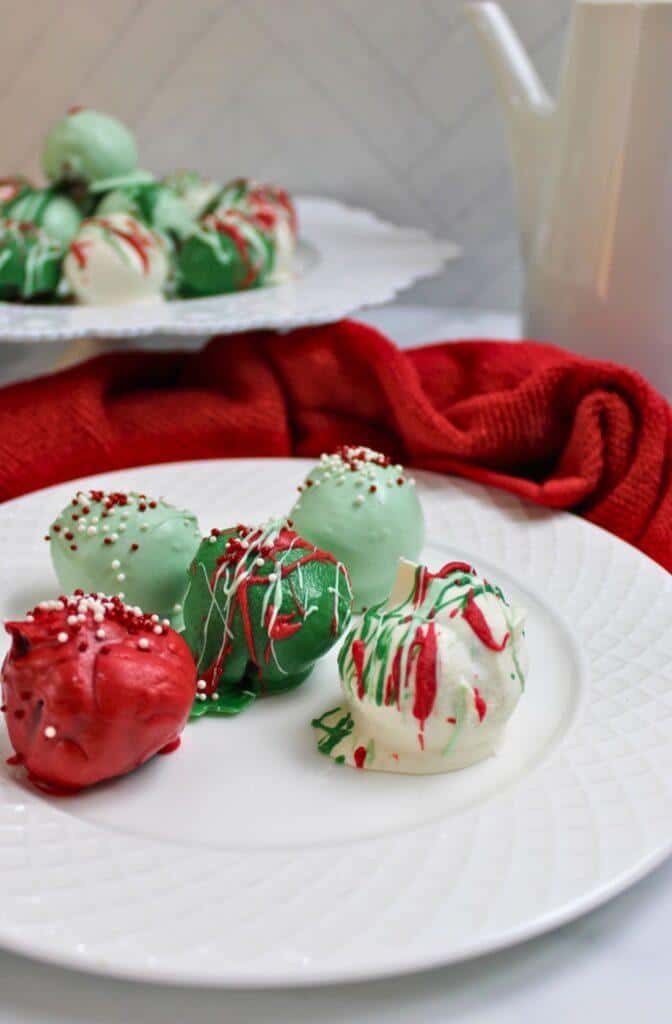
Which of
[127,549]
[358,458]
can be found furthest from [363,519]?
[127,549]

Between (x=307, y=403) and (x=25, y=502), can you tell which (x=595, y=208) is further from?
(x=25, y=502)

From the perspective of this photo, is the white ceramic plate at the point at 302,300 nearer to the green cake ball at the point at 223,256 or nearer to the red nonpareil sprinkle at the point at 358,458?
the green cake ball at the point at 223,256

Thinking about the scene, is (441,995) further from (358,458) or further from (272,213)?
(272,213)

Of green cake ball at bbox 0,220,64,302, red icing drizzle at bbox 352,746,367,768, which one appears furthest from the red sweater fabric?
red icing drizzle at bbox 352,746,367,768

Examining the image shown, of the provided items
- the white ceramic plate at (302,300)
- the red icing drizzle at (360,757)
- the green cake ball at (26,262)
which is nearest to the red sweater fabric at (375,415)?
the white ceramic plate at (302,300)

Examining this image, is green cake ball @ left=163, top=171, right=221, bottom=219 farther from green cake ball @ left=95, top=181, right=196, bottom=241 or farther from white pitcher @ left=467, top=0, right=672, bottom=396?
white pitcher @ left=467, top=0, right=672, bottom=396

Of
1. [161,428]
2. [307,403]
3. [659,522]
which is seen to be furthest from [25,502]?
[659,522]

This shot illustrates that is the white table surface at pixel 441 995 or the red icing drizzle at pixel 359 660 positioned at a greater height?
the red icing drizzle at pixel 359 660
